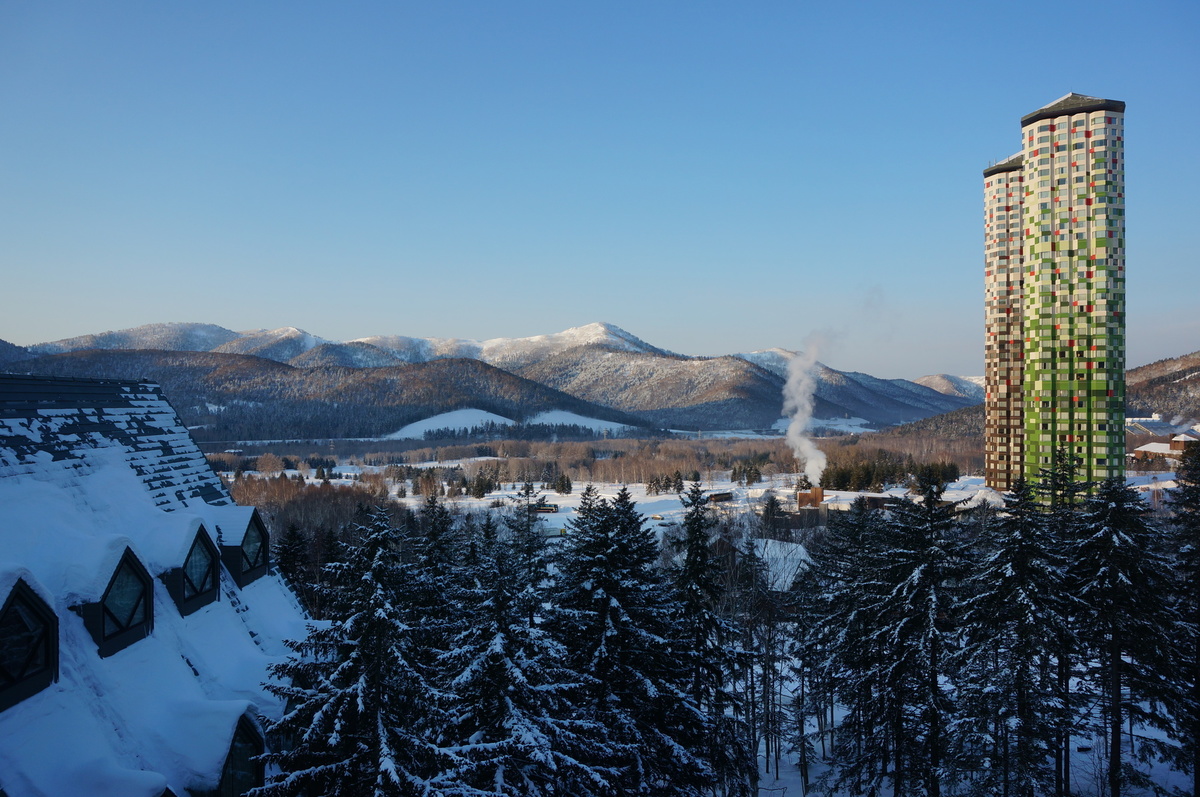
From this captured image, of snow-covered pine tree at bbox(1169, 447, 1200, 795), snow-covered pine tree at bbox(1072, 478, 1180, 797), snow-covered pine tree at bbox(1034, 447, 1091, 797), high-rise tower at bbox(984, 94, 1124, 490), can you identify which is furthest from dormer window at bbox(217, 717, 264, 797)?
high-rise tower at bbox(984, 94, 1124, 490)

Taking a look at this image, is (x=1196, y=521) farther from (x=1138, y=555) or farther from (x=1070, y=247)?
(x=1070, y=247)

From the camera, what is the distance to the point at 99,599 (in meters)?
10.9

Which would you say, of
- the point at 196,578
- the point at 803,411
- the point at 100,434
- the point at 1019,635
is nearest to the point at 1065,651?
the point at 1019,635

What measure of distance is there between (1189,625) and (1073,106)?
192 feet

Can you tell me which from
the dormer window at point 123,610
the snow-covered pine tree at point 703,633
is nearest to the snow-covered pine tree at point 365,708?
the dormer window at point 123,610

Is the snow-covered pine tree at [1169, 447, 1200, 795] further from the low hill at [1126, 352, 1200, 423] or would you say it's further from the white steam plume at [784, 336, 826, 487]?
the low hill at [1126, 352, 1200, 423]

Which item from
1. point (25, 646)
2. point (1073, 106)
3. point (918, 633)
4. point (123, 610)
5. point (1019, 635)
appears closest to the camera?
point (25, 646)

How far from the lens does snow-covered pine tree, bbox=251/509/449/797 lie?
31.0 ft

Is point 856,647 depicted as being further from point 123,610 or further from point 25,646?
point 25,646

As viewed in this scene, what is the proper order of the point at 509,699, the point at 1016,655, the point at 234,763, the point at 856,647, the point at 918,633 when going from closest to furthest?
the point at 234,763, the point at 509,699, the point at 1016,655, the point at 918,633, the point at 856,647

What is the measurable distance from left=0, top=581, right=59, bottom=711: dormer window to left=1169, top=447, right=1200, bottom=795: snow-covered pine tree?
26.0 m

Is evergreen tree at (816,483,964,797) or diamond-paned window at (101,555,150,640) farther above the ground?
diamond-paned window at (101,555,150,640)

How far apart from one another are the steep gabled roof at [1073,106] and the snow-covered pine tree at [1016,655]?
58.8 meters

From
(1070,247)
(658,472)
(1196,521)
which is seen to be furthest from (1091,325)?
(658,472)
